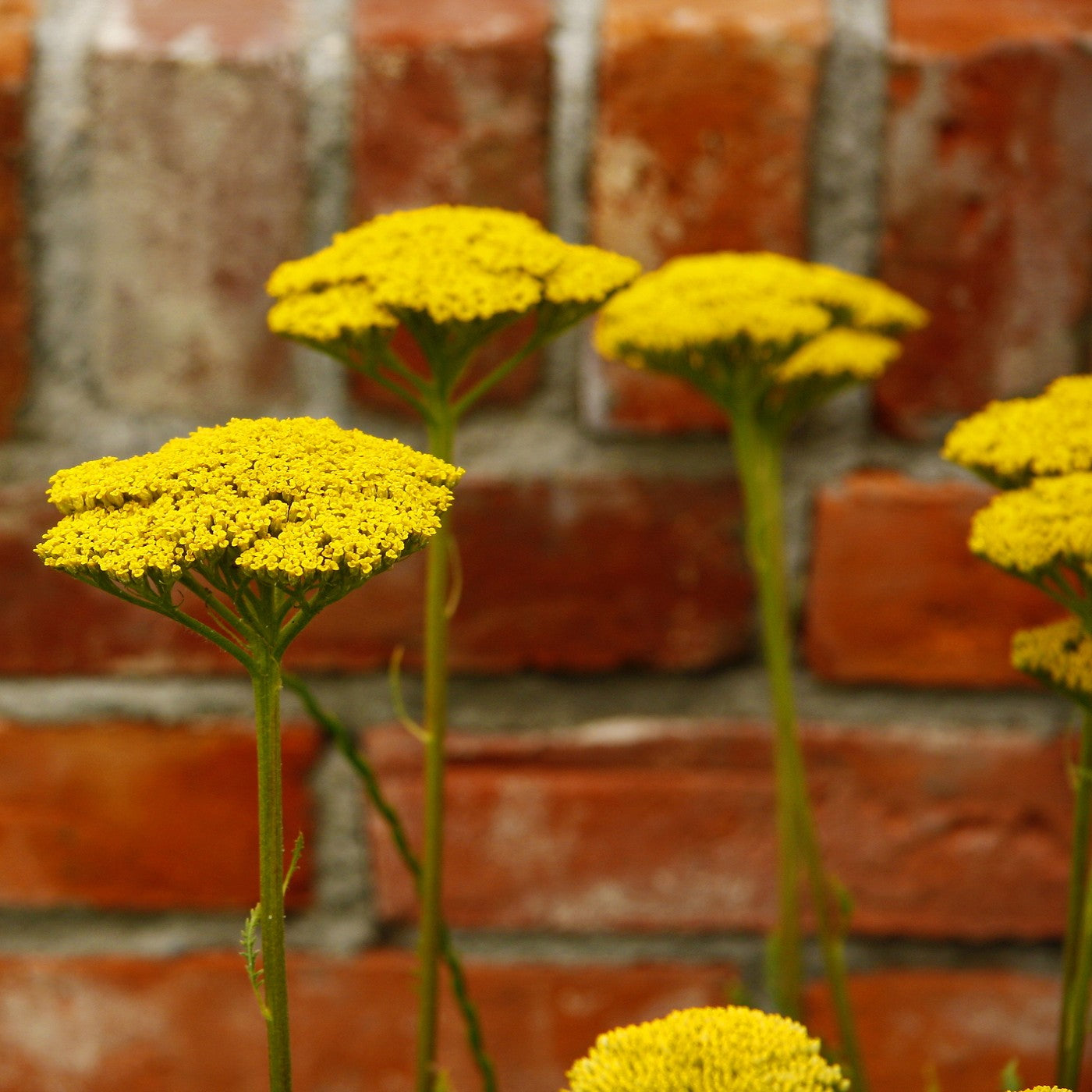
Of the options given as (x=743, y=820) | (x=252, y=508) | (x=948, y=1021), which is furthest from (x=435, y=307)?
(x=948, y=1021)

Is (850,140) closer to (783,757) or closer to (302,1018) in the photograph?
(783,757)

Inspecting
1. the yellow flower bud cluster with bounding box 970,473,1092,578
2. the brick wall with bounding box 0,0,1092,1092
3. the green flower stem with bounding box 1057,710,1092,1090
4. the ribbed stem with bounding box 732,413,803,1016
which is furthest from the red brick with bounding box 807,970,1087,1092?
the yellow flower bud cluster with bounding box 970,473,1092,578

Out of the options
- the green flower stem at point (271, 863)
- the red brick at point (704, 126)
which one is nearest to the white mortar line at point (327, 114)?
the red brick at point (704, 126)

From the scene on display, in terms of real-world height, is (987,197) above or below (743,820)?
above

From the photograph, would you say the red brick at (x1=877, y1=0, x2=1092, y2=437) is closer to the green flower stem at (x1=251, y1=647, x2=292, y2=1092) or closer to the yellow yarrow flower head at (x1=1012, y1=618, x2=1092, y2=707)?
the yellow yarrow flower head at (x1=1012, y1=618, x2=1092, y2=707)

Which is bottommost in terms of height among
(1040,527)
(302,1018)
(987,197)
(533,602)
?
(302,1018)

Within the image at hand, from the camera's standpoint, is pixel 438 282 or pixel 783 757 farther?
pixel 783 757
